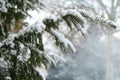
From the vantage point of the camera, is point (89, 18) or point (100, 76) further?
point (100, 76)

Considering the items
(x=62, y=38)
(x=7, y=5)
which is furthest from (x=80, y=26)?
(x=7, y=5)

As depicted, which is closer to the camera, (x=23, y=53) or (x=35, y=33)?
(x=35, y=33)

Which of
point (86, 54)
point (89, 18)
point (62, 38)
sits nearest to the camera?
point (89, 18)

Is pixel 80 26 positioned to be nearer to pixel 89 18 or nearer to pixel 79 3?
pixel 89 18

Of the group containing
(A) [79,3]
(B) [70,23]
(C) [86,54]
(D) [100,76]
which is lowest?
(B) [70,23]

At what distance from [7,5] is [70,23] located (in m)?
0.95

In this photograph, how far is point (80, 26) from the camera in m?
1.64

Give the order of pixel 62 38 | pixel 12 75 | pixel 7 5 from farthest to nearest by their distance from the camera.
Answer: pixel 7 5 → pixel 12 75 → pixel 62 38

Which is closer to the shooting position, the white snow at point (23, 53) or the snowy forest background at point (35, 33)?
the snowy forest background at point (35, 33)

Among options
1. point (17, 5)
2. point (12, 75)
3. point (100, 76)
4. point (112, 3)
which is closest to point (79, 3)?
point (112, 3)

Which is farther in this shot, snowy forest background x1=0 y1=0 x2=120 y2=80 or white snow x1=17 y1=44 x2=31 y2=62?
white snow x1=17 y1=44 x2=31 y2=62

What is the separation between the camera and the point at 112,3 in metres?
11.8

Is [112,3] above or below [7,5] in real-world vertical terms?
above

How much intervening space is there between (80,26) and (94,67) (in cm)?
1033
